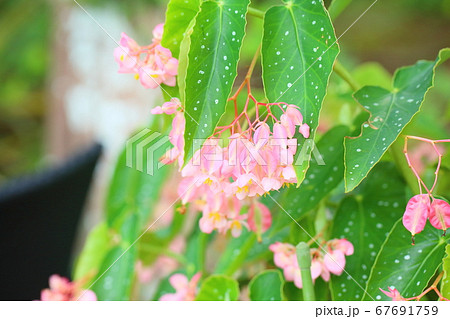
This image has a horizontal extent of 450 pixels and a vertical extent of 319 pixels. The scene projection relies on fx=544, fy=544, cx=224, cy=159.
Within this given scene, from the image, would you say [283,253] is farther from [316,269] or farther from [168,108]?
[168,108]

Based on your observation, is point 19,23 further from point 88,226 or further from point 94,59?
point 88,226

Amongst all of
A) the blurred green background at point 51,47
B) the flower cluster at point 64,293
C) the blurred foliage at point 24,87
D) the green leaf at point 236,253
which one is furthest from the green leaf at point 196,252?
the blurred foliage at point 24,87

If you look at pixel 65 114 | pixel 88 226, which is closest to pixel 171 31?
pixel 88 226

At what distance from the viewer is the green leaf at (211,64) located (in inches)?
17.8

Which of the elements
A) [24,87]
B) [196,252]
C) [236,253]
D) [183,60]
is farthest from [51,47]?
[183,60]

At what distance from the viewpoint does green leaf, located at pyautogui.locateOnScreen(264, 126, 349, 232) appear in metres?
0.57

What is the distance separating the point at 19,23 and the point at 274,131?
2.39 m

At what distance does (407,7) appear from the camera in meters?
3.29

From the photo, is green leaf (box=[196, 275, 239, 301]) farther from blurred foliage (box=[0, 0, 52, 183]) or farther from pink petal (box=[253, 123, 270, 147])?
blurred foliage (box=[0, 0, 52, 183])

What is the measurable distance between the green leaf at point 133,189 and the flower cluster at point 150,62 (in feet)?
0.76

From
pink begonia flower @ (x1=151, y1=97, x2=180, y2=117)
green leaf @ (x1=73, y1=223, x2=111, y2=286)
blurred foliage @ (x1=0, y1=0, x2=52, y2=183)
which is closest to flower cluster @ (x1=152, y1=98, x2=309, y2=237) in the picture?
pink begonia flower @ (x1=151, y1=97, x2=180, y2=117)

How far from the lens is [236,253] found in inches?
26.1

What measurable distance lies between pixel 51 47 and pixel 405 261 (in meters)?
2.26

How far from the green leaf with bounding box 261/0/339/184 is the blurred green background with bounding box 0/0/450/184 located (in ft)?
4.52
